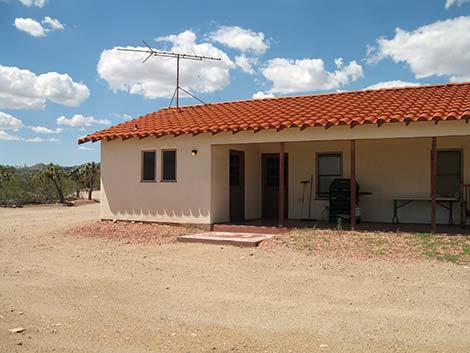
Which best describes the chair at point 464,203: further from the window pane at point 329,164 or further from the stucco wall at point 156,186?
the stucco wall at point 156,186

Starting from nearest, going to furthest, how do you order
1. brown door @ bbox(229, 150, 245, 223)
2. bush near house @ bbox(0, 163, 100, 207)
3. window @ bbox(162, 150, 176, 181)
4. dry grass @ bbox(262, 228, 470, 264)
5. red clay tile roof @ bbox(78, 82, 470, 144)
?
dry grass @ bbox(262, 228, 470, 264) → red clay tile roof @ bbox(78, 82, 470, 144) → window @ bbox(162, 150, 176, 181) → brown door @ bbox(229, 150, 245, 223) → bush near house @ bbox(0, 163, 100, 207)

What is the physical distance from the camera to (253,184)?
15.9m

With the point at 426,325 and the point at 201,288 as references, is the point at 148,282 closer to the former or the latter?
the point at 201,288

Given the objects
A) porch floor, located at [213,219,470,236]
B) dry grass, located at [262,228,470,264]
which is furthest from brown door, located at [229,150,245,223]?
dry grass, located at [262,228,470,264]

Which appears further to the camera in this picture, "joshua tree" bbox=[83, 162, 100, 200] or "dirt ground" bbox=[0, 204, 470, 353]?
"joshua tree" bbox=[83, 162, 100, 200]

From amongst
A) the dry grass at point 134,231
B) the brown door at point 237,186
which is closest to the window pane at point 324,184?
the brown door at point 237,186

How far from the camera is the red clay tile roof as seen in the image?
11648 millimetres

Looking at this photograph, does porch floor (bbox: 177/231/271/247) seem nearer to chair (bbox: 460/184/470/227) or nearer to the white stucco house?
the white stucco house

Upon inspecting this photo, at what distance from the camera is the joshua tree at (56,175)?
2812 centimetres

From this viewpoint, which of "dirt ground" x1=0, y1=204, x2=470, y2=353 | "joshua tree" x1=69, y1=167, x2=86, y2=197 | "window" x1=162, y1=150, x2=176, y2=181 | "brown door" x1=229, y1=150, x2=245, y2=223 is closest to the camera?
"dirt ground" x1=0, y1=204, x2=470, y2=353

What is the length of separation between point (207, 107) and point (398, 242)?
9250 millimetres

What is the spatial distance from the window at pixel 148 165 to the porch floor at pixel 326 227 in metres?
2.64

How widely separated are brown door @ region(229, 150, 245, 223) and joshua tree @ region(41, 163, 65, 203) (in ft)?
53.4

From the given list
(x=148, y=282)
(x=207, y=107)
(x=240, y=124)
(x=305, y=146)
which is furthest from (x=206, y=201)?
(x=148, y=282)
